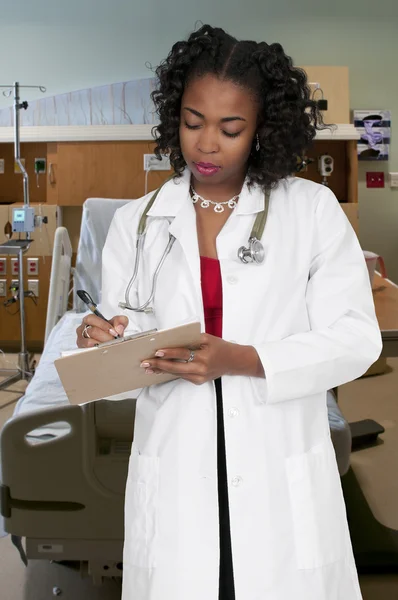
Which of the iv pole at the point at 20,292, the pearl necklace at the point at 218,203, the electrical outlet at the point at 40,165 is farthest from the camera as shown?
the electrical outlet at the point at 40,165

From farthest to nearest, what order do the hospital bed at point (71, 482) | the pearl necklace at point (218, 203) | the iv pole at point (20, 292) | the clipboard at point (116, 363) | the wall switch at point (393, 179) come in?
1. the wall switch at point (393, 179)
2. the iv pole at point (20, 292)
3. the hospital bed at point (71, 482)
4. the pearl necklace at point (218, 203)
5. the clipboard at point (116, 363)

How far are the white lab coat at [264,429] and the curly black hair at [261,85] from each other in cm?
10

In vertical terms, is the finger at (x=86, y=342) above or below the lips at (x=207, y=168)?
below

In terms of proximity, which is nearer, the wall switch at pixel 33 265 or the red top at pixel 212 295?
the red top at pixel 212 295

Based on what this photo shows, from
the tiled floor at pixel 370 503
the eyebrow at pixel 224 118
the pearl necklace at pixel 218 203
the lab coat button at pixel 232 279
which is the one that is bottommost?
the tiled floor at pixel 370 503

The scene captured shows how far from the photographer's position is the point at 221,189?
1231 mm

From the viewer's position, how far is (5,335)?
484cm

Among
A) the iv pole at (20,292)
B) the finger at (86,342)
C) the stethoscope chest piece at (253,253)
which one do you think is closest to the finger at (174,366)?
the finger at (86,342)

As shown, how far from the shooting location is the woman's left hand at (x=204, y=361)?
1007 millimetres

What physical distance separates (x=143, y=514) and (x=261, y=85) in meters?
0.75

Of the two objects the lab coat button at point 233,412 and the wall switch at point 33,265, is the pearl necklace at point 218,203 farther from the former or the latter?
the wall switch at point 33,265

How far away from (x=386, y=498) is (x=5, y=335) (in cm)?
307

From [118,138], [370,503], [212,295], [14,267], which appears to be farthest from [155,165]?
[212,295]

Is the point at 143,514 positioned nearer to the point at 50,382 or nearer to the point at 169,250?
the point at 169,250
